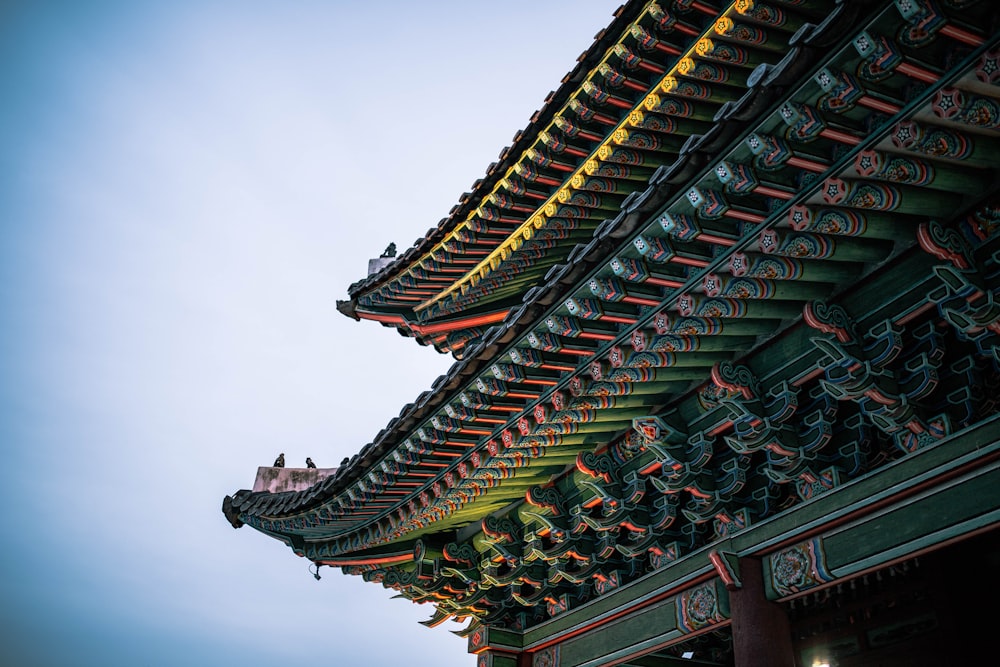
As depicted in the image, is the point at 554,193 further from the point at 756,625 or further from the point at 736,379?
the point at 756,625

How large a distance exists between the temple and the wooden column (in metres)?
0.02

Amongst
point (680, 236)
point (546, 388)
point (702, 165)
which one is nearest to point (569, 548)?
point (546, 388)

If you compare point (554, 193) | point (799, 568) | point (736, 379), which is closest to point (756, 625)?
point (799, 568)

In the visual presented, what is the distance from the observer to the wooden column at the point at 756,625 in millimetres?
5176

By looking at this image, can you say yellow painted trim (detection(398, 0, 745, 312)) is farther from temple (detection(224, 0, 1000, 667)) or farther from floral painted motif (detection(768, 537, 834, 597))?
floral painted motif (detection(768, 537, 834, 597))

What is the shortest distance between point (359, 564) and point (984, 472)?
7.23 meters

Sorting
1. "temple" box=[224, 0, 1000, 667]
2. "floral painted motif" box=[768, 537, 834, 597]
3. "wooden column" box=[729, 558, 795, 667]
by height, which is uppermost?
"temple" box=[224, 0, 1000, 667]

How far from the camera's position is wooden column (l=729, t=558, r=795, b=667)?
17.0ft

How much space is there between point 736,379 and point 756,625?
175cm

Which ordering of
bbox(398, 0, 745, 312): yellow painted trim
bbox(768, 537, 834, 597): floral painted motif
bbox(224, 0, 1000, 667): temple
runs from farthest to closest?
bbox(398, 0, 745, 312): yellow painted trim → bbox(768, 537, 834, 597): floral painted motif → bbox(224, 0, 1000, 667): temple

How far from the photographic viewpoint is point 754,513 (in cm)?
577

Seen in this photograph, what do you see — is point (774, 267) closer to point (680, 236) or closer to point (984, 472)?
point (680, 236)

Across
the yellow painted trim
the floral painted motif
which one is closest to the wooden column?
the floral painted motif

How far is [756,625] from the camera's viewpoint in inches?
211
